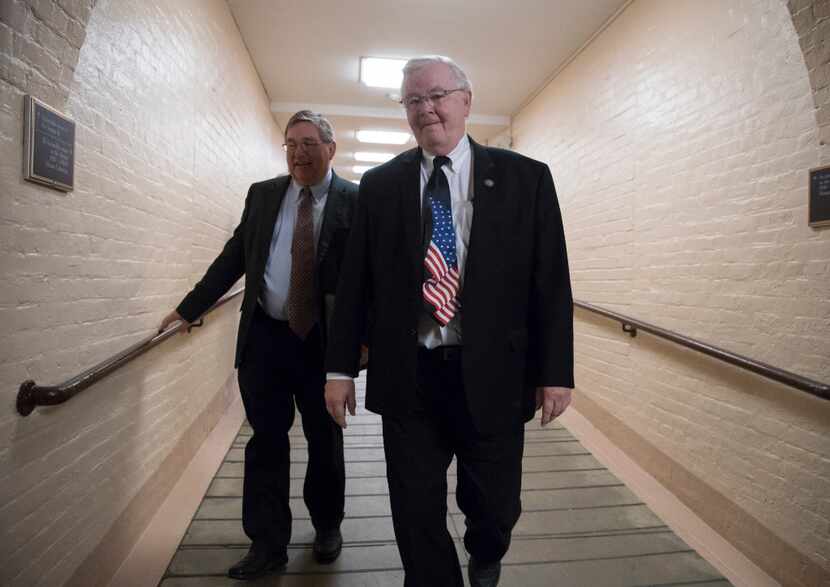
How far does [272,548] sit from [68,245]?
131cm

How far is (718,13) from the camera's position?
250 cm

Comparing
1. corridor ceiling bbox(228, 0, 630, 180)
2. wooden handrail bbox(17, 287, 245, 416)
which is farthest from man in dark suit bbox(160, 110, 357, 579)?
corridor ceiling bbox(228, 0, 630, 180)

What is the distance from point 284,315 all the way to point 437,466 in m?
0.80

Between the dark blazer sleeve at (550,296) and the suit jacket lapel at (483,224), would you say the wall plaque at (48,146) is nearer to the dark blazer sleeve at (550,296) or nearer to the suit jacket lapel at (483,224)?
the suit jacket lapel at (483,224)

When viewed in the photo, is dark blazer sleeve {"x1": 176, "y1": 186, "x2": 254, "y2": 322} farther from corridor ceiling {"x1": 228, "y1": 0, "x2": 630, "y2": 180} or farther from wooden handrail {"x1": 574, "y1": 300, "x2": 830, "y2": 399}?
corridor ceiling {"x1": 228, "y1": 0, "x2": 630, "y2": 180}

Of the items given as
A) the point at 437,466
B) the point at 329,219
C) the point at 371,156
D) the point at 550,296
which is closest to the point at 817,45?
the point at 550,296

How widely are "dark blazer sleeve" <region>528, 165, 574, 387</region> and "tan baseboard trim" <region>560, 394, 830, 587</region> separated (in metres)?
1.35

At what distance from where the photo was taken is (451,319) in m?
1.49

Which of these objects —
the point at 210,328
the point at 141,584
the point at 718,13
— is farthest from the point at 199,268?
the point at 718,13

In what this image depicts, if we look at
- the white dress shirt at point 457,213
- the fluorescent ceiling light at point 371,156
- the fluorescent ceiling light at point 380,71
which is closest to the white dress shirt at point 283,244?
the white dress shirt at point 457,213

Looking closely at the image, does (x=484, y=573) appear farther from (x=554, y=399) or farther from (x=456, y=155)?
(x=456, y=155)

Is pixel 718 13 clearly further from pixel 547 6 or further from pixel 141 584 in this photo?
pixel 141 584

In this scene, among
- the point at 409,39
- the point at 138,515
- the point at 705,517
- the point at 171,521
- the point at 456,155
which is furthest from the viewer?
the point at 409,39

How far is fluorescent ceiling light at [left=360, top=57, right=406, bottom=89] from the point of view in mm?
4543
